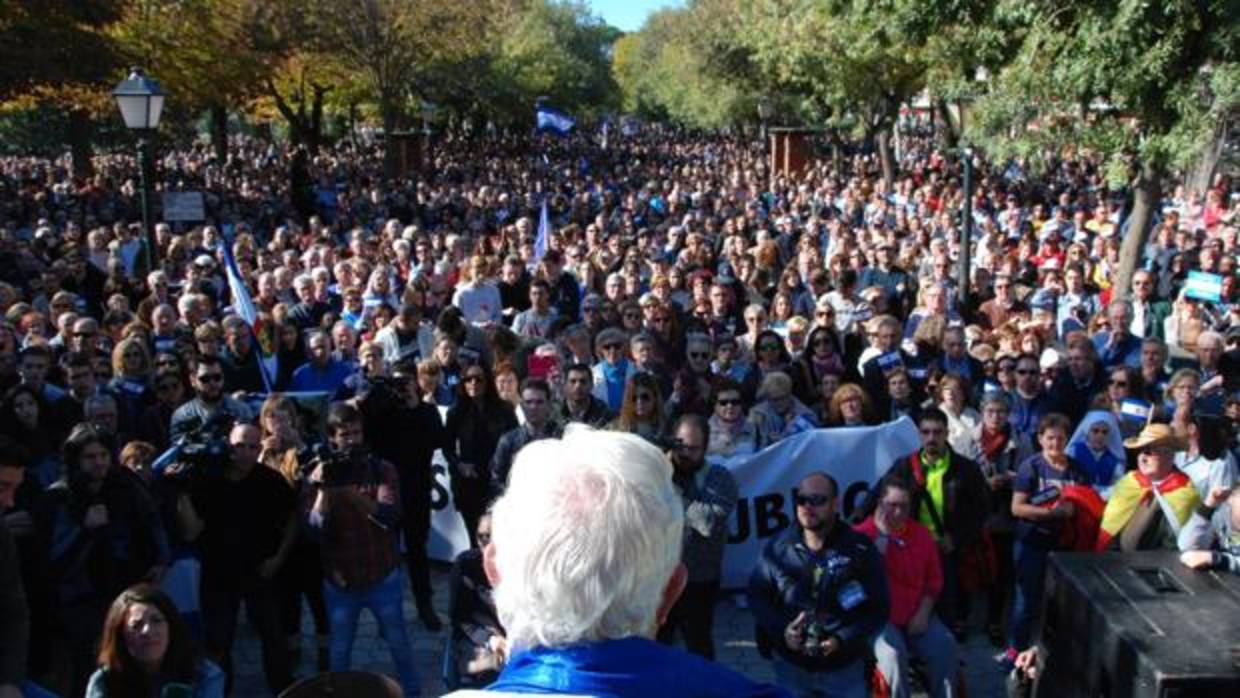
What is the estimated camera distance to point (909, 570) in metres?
5.61

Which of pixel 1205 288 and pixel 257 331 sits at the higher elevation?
pixel 1205 288

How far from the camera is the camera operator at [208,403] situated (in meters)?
6.86

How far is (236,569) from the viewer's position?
5.97m

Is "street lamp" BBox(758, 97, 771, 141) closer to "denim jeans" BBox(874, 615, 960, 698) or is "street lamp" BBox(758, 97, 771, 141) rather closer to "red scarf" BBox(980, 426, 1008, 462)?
"red scarf" BBox(980, 426, 1008, 462)

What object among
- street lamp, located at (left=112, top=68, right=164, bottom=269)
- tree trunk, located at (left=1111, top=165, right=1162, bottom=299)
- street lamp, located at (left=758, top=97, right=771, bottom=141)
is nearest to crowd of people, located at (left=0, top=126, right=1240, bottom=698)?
tree trunk, located at (left=1111, top=165, right=1162, bottom=299)

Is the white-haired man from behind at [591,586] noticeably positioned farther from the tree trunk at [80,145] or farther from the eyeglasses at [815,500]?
the tree trunk at [80,145]

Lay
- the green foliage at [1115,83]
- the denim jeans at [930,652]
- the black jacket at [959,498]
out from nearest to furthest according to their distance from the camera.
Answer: the denim jeans at [930,652]
the black jacket at [959,498]
the green foliage at [1115,83]

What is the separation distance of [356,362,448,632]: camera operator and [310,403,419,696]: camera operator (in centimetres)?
115

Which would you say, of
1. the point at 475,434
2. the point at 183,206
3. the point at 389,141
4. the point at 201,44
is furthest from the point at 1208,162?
the point at 201,44

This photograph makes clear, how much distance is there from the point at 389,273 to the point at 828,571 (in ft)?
23.6

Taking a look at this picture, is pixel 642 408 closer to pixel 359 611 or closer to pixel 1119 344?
pixel 359 611

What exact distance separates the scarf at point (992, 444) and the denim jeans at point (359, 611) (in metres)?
3.48

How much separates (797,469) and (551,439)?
5.44m

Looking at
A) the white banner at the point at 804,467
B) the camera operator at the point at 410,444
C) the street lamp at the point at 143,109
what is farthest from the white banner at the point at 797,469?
the street lamp at the point at 143,109
